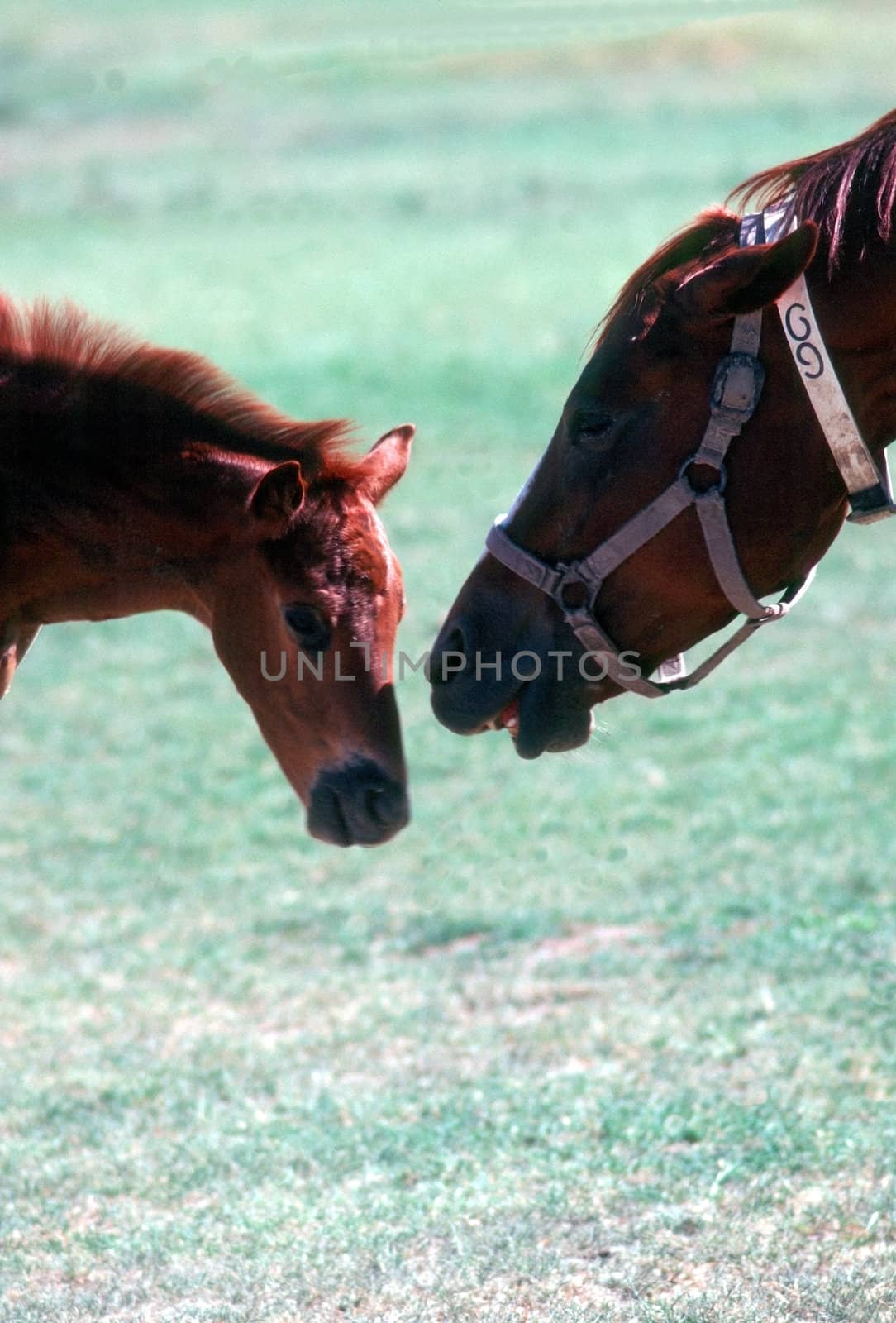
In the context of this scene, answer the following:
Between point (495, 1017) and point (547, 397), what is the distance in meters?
10.8

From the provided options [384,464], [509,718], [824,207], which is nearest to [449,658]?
[509,718]

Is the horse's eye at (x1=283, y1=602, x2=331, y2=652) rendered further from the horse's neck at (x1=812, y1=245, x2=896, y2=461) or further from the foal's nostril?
the horse's neck at (x1=812, y1=245, x2=896, y2=461)

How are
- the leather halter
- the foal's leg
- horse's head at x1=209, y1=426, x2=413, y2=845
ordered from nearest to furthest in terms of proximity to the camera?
the leather halter
horse's head at x1=209, y1=426, x2=413, y2=845
the foal's leg

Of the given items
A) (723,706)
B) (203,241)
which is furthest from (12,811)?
(203,241)

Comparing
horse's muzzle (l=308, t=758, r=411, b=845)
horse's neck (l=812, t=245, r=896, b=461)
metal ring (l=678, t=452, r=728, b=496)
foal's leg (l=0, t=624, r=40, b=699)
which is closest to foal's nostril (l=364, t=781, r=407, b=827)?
horse's muzzle (l=308, t=758, r=411, b=845)

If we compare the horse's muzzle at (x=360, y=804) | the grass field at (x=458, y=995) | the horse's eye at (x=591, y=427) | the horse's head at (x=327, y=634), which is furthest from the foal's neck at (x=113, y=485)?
the grass field at (x=458, y=995)

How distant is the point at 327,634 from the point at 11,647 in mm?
882

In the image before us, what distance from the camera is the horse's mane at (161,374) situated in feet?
12.3

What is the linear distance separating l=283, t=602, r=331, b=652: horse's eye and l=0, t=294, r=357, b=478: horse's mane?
36 centimetres

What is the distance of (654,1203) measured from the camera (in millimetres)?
Result: 4004

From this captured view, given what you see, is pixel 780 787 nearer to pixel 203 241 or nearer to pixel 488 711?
pixel 488 711

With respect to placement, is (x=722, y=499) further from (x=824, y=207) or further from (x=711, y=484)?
(x=824, y=207)

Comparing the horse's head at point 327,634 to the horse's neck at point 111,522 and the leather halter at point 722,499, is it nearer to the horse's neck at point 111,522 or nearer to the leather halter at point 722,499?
the horse's neck at point 111,522

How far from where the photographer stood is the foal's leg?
391cm
